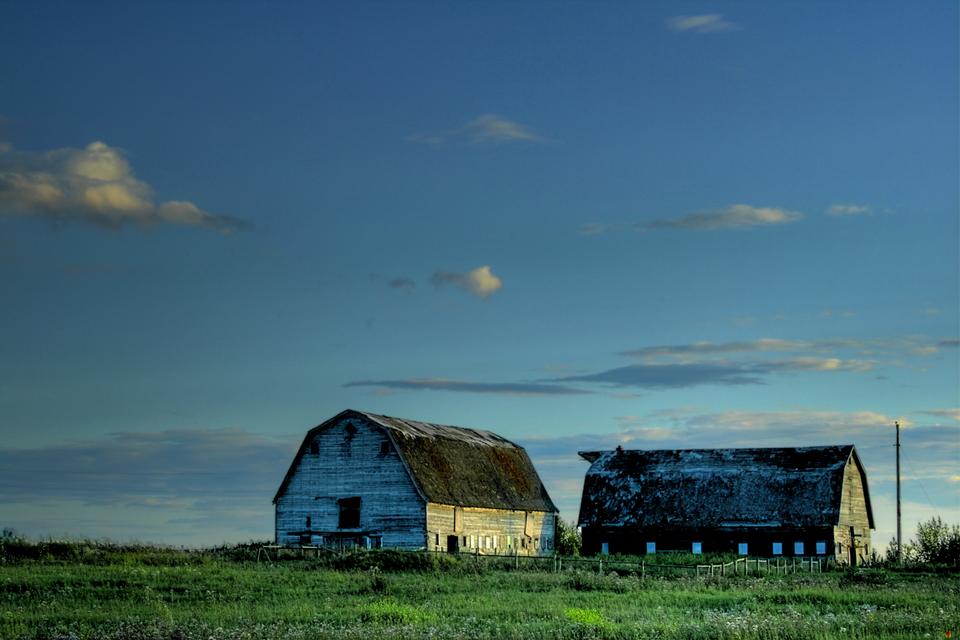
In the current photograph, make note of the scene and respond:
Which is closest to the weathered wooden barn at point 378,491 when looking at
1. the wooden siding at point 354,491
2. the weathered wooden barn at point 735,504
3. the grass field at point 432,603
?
the wooden siding at point 354,491

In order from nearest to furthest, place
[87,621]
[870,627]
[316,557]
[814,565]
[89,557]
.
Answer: [870,627] → [87,621] → [89,557] → [316,557] → [814,565]

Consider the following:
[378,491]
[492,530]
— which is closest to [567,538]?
[492,530]

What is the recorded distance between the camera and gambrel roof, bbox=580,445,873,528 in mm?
62438

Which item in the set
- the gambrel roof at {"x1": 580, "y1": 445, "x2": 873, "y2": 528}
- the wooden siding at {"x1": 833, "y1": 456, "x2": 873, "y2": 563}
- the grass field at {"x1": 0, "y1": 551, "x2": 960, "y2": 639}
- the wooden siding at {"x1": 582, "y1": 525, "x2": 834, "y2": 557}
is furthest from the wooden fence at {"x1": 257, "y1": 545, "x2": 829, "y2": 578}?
the wooden siding at {"x1": 833, "y1": 456, "x2": 873, "y2": 563}

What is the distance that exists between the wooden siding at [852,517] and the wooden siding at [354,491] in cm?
2075

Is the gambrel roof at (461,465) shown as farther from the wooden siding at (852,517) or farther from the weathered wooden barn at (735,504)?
the wooden siding at (852,517)

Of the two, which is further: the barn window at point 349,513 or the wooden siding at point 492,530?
the wooden siding at point 492,530

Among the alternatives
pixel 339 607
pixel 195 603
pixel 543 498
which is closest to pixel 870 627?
pixel 339 607

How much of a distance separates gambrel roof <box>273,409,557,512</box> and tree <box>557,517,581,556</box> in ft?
15.7

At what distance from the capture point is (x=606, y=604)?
3328cm

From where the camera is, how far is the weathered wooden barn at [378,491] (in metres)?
56.8

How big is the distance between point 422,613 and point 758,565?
25701 millimetres

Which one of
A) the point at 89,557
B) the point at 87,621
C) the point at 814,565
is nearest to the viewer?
the point at 87,621

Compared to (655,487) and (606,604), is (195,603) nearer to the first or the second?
(606,604)
